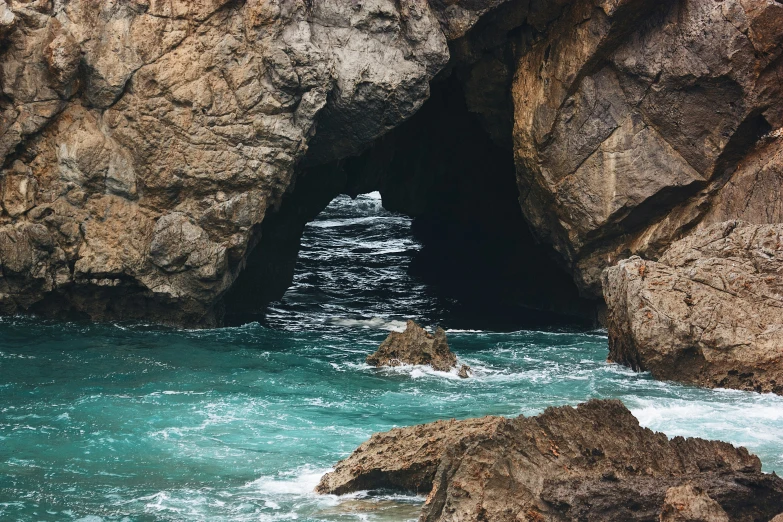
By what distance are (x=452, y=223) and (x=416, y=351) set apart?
50.6 ft

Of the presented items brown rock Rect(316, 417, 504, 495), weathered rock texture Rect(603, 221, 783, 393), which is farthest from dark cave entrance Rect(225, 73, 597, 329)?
brown rock Rect(316, 417, 504, 495)

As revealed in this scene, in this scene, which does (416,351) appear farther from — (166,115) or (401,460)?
(401,460)

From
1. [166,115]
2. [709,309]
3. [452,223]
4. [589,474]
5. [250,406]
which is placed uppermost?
[166,115]

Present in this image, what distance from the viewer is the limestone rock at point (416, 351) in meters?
17.4

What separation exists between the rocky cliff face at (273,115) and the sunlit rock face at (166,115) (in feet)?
0.12

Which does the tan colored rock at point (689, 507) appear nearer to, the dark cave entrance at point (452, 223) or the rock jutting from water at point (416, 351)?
the rock jutting from water at point (416, 351)

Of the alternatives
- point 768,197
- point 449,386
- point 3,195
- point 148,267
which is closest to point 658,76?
point 768,197

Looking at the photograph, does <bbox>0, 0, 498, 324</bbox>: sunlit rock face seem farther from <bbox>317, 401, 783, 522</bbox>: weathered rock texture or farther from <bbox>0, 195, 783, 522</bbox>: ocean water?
<bbox>317, 401, 783, 522</bbox>: weathered rock texture

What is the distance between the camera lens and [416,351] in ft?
57.7

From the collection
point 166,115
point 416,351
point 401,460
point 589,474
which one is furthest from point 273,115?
point 589,474

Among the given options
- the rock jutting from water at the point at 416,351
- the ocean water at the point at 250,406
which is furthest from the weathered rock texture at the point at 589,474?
the rock jutting from water at the point at 416,351

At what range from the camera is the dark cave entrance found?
2469 centimetres

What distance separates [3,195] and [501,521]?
14.4 metres

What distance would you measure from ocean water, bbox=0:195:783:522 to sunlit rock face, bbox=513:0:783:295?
2.96 metres
